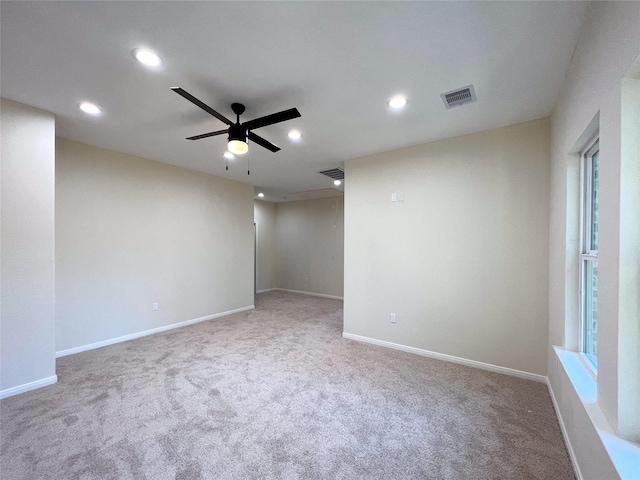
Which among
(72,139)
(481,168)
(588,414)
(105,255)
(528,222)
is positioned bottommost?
(588,414)

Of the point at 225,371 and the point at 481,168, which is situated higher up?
the point at 481,168

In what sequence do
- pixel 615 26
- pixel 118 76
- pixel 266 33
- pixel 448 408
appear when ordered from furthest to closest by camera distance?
1. pixel 448 408
2. pixel 118 76
3. pixel 266 33
4. pixel 615 26

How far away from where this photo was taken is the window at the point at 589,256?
73.4 inches

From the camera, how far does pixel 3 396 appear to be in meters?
2.38

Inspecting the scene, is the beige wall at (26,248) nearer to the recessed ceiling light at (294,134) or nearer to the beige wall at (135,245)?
the beige wall at (135,245)

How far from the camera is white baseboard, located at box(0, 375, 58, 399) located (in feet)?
7.86

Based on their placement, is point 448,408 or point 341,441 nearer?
point 341,441

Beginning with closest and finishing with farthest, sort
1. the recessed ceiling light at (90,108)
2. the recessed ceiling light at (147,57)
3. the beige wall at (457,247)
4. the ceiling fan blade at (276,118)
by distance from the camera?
the recessed ceiling light at (147,57), the ceiling fan blade at (276,118), the recessed ceiling light at (90,108), the beige wall at (457,247)

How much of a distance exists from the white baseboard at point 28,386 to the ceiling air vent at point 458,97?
4.61 m

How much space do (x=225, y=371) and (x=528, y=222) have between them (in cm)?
362

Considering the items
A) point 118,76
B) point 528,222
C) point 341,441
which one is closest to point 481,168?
point 528,222

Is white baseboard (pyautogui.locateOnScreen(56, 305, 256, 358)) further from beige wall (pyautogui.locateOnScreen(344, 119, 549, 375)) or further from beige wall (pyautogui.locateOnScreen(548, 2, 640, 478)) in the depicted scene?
beige wall (pyautogui.locateOnScreen(548, 2, 640, 478))

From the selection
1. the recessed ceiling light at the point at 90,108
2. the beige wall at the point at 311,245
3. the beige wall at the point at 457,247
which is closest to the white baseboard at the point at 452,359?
the beige wall at the point at 457,247

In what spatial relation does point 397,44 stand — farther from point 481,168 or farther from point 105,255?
point 105,255
